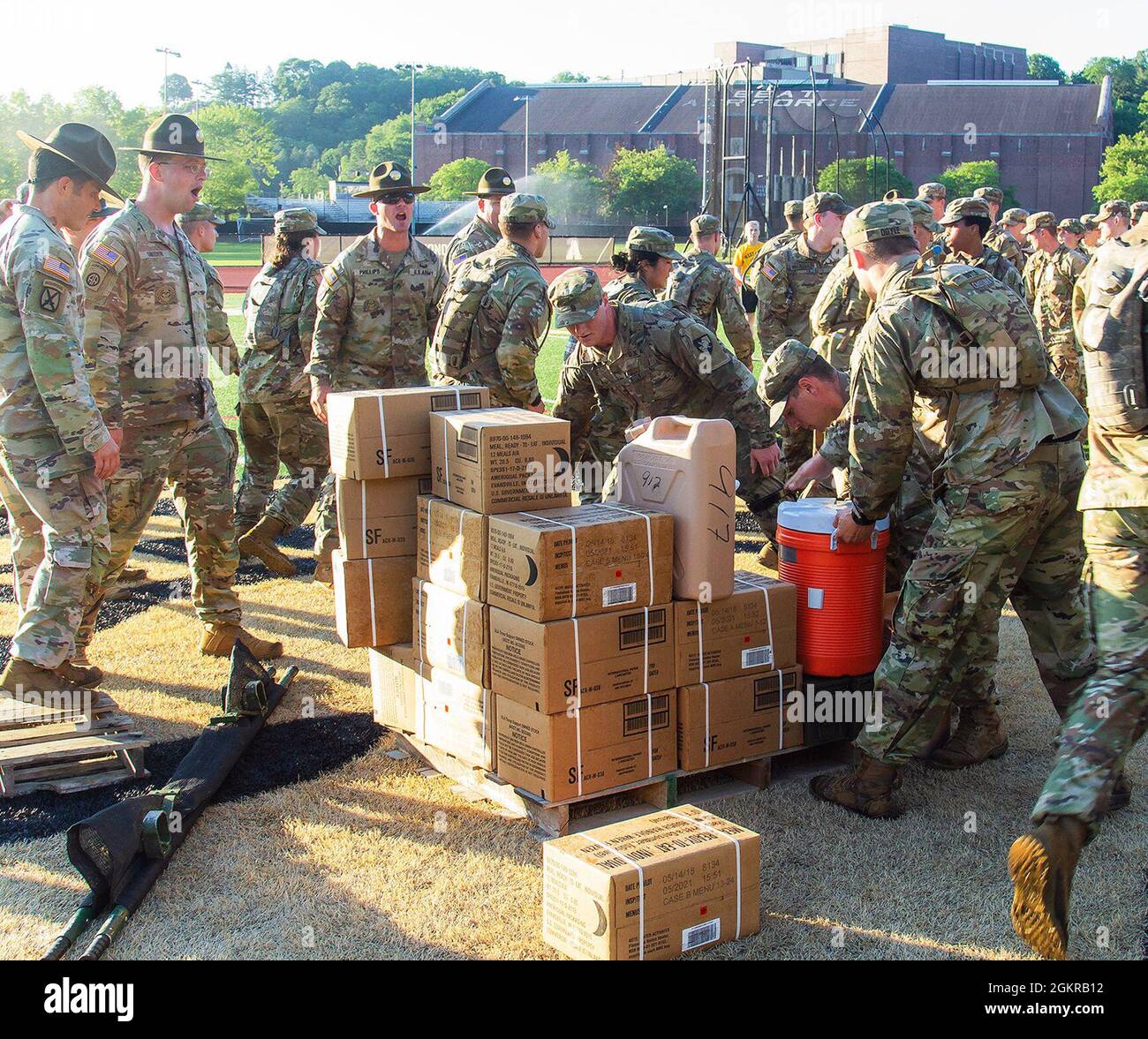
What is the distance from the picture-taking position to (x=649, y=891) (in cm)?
358

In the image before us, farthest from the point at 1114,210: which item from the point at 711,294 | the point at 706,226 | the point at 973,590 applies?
the point at 973,590

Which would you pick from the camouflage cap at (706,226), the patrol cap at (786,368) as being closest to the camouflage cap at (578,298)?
the patrol cap at (786,368)

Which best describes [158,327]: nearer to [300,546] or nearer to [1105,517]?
[300,546]

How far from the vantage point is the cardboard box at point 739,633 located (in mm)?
4617

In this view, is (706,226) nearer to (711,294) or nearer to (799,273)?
(799,273)

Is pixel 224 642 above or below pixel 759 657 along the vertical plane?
below

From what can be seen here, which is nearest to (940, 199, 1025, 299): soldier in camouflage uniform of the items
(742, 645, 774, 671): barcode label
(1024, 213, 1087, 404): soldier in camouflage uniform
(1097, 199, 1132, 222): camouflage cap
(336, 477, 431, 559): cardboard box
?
(1024, 213, 1087, 404): soldier in camouflage uniform

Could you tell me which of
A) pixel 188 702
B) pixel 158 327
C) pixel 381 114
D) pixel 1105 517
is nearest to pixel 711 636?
pixel 1105 517

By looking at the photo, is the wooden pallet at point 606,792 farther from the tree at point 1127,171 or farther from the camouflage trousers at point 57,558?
the tree at point 1127,171

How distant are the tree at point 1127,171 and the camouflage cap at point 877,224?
67.2 metres

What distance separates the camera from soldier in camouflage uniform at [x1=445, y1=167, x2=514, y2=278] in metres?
8.87

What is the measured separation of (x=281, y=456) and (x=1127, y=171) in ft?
227

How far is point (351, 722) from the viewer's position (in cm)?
558

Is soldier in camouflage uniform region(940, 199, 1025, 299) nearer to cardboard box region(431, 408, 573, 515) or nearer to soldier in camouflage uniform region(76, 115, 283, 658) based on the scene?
cardboard box region(431, 408, 573, 515)
